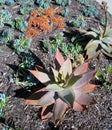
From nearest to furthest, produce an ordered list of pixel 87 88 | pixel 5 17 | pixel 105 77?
1. pixel 87 88
2. pixel 105 77
3. pixel 5 17

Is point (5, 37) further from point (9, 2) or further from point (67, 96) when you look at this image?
point (67, 96)

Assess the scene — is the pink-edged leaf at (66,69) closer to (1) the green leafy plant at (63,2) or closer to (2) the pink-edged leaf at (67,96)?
(2) the pink-edged leaf at (67,96)

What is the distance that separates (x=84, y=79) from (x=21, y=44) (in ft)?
3.69

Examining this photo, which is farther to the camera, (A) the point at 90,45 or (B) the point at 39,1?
(B) the point at 39,1

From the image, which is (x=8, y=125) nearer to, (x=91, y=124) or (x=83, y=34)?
(x=91, y=124)

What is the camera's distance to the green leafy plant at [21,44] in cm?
484

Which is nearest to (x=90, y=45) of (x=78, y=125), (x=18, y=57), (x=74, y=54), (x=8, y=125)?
(x=74, y=54)

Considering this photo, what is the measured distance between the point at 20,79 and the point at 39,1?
1.67m

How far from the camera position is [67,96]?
3.96 metres

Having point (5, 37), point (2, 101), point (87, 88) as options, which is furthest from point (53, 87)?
point (5, 37)

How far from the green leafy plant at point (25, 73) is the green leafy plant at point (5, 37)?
1.13ft

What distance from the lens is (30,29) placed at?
13.6ft

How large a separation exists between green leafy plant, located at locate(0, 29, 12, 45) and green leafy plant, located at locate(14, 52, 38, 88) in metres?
0.34

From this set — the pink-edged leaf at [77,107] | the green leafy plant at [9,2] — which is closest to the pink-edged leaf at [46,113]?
the pink-edged leaf at [77,107]
